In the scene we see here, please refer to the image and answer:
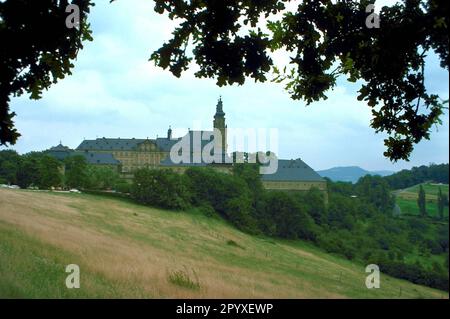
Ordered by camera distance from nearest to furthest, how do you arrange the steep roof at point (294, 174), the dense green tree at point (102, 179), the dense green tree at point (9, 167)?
the dense green tree at point (9, 167), the dense green tree at point (102, 179), the steep roof at point (294, 174)

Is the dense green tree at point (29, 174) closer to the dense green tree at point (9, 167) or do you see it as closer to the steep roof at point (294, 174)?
the dense green tree at point (9, 167)

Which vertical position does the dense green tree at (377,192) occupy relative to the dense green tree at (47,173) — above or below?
below

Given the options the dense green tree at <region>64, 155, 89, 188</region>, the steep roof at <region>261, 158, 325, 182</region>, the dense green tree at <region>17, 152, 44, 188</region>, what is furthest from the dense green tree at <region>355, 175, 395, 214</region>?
the dense green tree at <region>17, 152, 44, 188</region>

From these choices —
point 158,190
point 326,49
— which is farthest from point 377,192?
point 326,49

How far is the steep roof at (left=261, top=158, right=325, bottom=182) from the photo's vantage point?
567 ft

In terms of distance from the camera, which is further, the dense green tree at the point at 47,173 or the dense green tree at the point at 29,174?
the dense green tree at the point at 29,174

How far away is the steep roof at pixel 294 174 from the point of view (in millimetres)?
172875

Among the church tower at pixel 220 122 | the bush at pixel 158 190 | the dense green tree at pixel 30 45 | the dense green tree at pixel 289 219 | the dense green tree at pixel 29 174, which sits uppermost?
the church tower at pixel 220 122

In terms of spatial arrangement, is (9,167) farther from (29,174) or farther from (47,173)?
(47,173)

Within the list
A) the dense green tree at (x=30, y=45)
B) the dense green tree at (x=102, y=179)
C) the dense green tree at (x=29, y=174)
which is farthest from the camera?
the dense green tree at (x=102, y=179)

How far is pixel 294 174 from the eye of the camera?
17362cm

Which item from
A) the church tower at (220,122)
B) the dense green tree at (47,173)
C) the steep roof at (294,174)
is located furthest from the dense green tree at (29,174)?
the steep roof at (294,174)

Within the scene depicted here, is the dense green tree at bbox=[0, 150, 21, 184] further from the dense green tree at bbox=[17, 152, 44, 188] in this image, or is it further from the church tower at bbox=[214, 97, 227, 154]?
the church tower at bbox=[214, 97, 227, 154]
